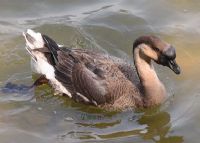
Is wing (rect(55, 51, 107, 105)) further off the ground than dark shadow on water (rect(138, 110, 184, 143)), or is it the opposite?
wing (rect(55, 51, 107, 105))

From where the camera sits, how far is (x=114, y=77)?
26.8 feet

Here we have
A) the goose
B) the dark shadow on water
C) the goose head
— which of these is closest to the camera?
the dark shadow on water

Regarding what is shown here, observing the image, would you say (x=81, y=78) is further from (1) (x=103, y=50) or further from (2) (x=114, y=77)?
(1) (x=103, y=50)

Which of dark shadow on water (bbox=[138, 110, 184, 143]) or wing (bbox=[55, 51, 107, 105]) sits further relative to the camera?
wing (bbox=[55, 51, 107, 105])

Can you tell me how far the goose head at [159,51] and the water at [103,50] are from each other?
30.7 inches

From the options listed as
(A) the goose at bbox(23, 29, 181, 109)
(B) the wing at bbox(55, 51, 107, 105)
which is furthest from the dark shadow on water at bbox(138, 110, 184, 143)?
(B) the wing at bbox(55, 51, 107, 105)

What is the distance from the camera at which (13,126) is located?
7.78 meters

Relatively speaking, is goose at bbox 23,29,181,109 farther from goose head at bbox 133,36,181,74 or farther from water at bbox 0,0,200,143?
water at bbox 0,0,200,143

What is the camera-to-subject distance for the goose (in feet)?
26.3

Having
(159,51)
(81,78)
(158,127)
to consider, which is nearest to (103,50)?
(81,78)

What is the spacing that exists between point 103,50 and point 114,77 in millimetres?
1563

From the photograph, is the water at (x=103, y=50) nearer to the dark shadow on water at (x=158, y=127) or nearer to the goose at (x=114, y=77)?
the dark shadow on water at (x=158, y=127)

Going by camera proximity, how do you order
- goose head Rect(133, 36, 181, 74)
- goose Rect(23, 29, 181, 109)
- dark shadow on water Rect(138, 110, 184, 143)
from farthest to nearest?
goose Rect(23, 29, 181, 109) < goose head Rect(133, 36, 181, 74) < dark shadow on water Rect(138, 110, 184, 143)

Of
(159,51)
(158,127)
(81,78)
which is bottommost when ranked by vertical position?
(158,127)
